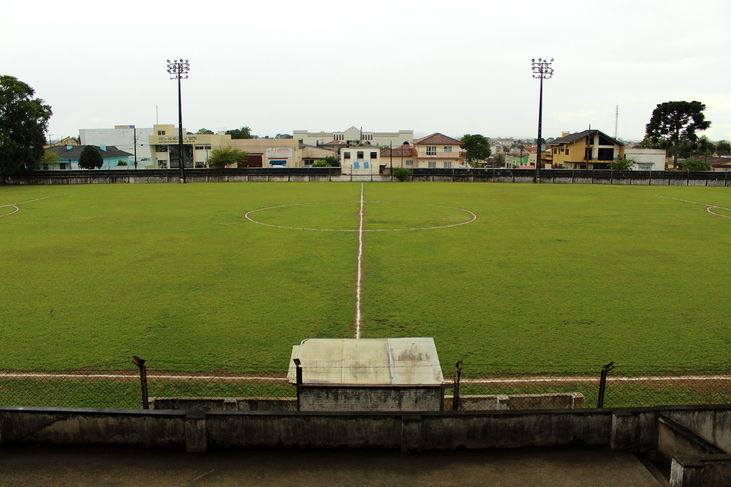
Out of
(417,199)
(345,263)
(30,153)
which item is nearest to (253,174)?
(30,153)

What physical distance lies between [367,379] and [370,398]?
32 cm

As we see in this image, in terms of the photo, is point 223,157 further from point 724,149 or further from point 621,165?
point 724,149

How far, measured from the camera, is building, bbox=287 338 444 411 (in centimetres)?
942

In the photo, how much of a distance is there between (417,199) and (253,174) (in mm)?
27323

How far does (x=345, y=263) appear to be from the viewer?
74.0 feet

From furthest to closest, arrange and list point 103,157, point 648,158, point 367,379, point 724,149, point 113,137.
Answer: point 724,149, point 113,137, point 103,157, point 648,158, point 367,379

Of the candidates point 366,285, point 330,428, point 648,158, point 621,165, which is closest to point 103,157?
point 621,165

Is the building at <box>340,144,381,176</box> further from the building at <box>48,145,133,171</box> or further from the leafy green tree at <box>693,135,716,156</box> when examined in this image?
the leafy green tree at <box>693,135,716,156</box>

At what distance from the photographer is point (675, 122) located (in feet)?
312

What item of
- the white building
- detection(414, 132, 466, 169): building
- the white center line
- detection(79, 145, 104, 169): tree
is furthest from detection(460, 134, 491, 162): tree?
the white center line

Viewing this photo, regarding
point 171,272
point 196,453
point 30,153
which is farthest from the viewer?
point 30,153

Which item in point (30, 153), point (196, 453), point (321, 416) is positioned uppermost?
point (30, 153)

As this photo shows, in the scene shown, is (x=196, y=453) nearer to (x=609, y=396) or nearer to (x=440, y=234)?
(x=609, y=396)

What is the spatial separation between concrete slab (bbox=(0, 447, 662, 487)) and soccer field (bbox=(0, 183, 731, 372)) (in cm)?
393
